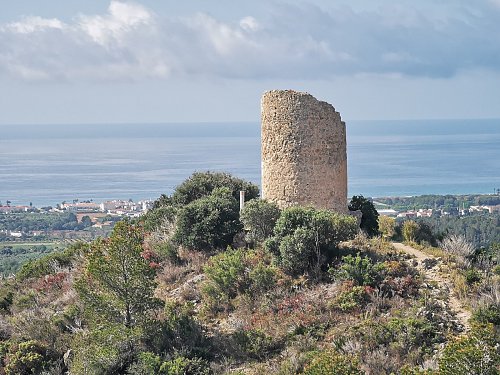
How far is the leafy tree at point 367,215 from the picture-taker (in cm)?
2041

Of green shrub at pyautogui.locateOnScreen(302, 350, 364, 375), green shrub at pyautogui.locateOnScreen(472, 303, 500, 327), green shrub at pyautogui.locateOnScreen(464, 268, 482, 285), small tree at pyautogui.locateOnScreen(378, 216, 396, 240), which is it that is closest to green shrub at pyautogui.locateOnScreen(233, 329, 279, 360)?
green shrub at pyautogui.locateOnScreen(302, 350, 364, 375)

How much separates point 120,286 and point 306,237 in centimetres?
425

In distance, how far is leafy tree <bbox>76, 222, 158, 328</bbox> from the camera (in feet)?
45.6

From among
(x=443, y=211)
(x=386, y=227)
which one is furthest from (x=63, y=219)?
(x=386, y=227)

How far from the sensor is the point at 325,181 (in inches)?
705

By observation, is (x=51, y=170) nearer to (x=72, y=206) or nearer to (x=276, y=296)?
(x=72, y=206)

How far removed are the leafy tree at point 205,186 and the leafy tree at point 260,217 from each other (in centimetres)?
420

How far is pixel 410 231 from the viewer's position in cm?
1977

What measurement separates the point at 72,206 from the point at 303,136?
79.5m

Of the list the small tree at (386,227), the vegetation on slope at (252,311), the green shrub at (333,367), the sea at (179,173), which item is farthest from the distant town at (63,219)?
the green shrub at (333,367)

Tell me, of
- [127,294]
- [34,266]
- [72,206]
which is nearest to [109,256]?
[127,294]

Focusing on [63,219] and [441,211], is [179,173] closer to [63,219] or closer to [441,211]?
[63,219]

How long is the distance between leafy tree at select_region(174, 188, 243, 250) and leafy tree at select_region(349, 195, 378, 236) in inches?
153

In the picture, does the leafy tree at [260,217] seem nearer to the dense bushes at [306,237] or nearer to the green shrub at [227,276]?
the dense bushes at [306,237]
